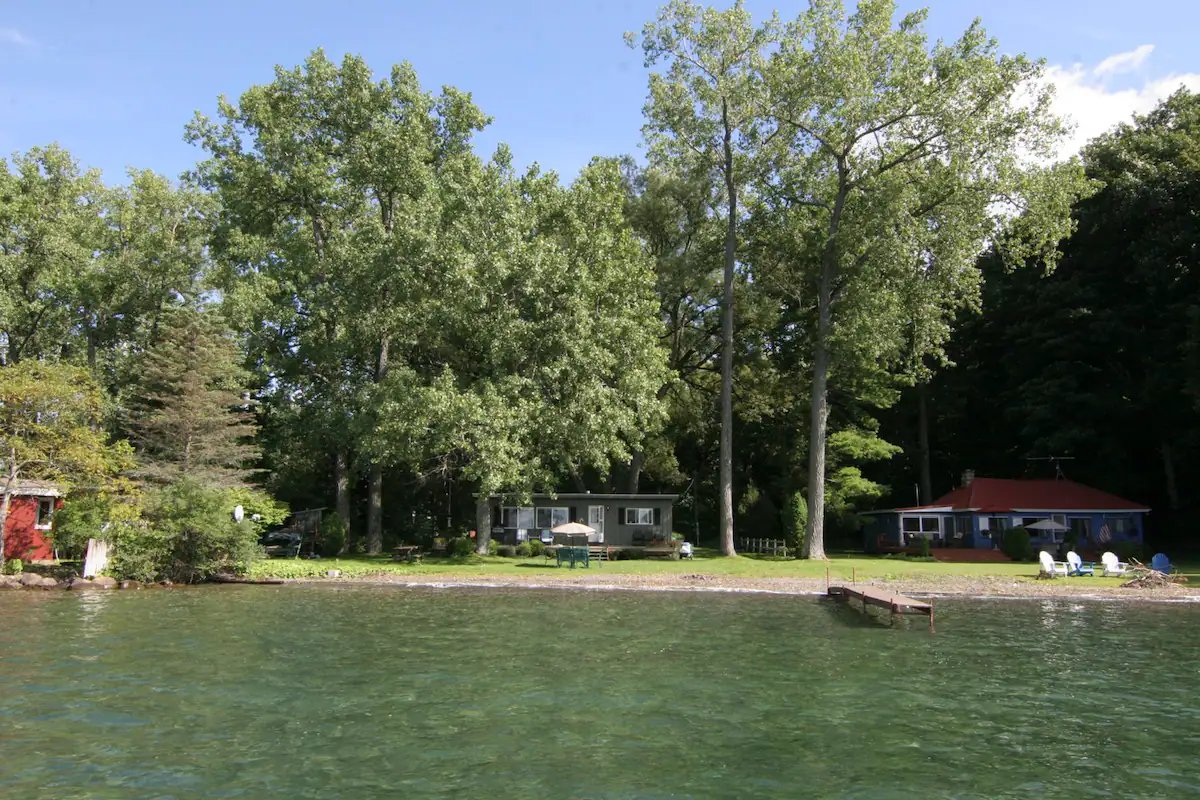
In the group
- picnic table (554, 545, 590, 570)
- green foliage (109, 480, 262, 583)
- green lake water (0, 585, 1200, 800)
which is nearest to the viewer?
green lake water (0, 585, 1200, 800)

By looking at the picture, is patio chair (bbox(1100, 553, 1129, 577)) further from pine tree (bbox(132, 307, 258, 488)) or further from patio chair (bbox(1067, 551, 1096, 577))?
pine tree (bbox(132, 307, 258, 488))

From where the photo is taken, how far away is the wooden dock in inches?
839

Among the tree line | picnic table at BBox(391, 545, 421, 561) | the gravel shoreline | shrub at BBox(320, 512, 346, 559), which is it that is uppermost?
the tree line

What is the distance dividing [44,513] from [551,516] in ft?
71.0

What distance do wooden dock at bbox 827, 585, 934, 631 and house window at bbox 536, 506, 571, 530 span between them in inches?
801

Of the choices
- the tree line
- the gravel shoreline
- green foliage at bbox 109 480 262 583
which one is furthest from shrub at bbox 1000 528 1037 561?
green foliage at bbox 109 480 262 583

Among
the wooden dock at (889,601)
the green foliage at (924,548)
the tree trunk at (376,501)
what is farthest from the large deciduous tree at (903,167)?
the tree trunk at (376,501)

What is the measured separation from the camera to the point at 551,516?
1745 inches

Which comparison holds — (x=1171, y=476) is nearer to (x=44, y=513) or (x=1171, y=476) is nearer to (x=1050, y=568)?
(x=1050, y=568)

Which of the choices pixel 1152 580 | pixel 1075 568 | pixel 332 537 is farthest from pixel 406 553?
pixel 1152 580

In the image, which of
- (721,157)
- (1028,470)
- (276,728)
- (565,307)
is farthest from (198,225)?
(1028,470)

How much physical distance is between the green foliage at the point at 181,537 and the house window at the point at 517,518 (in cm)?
1681

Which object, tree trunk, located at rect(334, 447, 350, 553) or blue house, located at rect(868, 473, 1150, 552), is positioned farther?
blue house, located at rect(868, 473, 1150, 552)

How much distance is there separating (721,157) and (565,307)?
11.3m
